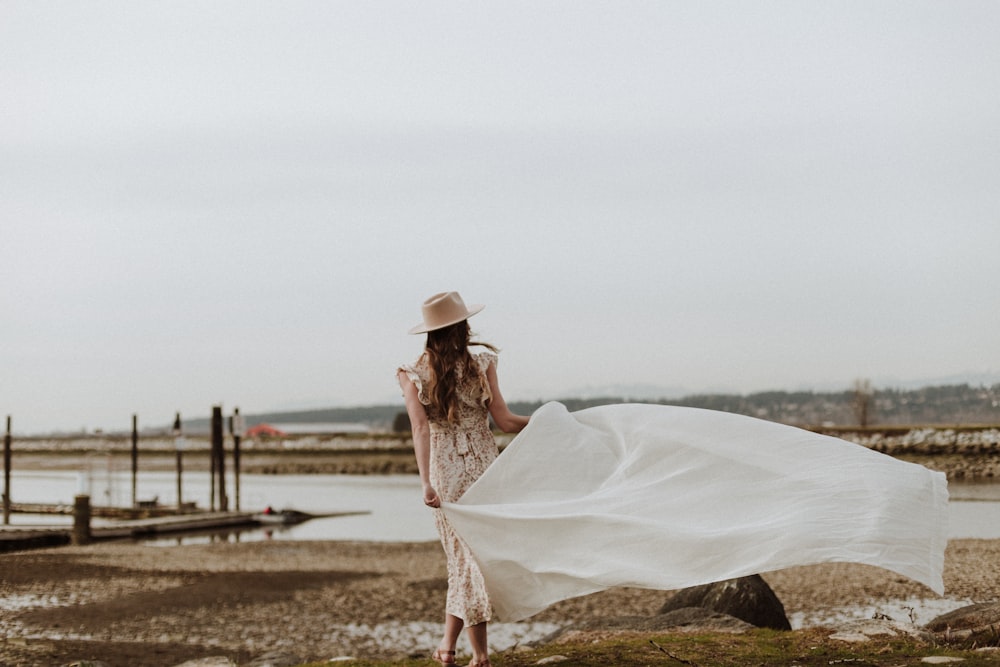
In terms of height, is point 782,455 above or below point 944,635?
above

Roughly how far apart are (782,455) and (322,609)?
9151 millimetres

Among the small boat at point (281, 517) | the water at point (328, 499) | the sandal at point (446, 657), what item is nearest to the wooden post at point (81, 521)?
the water at point (328, 499)

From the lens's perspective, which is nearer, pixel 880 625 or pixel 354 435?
pixel 880 625

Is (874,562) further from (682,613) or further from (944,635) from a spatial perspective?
(682,613)

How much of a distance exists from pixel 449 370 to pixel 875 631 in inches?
120

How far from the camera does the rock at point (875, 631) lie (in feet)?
18.5

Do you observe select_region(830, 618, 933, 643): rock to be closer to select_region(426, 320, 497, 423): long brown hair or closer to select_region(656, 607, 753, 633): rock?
select_region(656, 607, 753, 633): rock

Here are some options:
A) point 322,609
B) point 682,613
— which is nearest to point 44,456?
point 322,609

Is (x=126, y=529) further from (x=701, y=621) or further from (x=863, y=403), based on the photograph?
(x=863, y=403)

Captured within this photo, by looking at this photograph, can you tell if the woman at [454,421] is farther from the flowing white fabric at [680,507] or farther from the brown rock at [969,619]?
the brown rock at [969,619]

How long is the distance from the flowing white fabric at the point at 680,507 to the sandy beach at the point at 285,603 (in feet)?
16.3

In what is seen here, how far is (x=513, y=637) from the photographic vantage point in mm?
10133

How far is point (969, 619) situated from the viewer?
6.42 metres

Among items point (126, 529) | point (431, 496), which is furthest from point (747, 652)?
point (126, 529)
